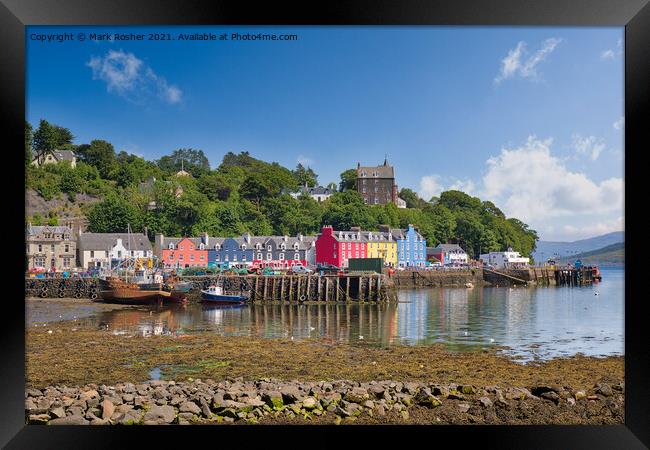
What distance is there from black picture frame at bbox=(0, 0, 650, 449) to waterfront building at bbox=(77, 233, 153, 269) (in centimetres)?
851

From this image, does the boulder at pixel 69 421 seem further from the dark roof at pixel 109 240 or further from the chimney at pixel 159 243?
the chimney at pixel 159 243

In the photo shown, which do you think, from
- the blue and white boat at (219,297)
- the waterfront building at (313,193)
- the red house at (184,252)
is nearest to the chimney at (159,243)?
the red house at (184,252)

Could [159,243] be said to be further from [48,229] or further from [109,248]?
[48,229]

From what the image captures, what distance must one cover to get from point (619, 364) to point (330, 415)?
4111mm

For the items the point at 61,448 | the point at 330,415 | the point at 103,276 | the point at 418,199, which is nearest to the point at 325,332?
the point at 418,199

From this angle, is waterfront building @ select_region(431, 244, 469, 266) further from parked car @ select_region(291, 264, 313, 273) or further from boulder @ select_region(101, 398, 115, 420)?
boulder @ select_region(101, 398, 115, 420)

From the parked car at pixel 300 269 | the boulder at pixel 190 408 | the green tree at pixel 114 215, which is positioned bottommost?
the boulder at pixel 190 408

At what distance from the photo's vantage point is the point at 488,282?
→ 22.8 meters

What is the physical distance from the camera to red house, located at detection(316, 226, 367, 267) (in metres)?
15.6

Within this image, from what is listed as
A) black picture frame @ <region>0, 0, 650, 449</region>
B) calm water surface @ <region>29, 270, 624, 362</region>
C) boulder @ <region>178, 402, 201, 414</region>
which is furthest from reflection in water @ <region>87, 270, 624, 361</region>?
boulder @ <region>178, 402, 201, 414</region>

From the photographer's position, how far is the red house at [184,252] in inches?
588

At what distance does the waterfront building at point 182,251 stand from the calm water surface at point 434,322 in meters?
1.36

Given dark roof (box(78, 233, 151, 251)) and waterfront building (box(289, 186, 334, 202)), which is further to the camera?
waterfront building (box(289, 186, 334, 202))

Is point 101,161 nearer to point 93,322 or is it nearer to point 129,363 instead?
point 93,322
